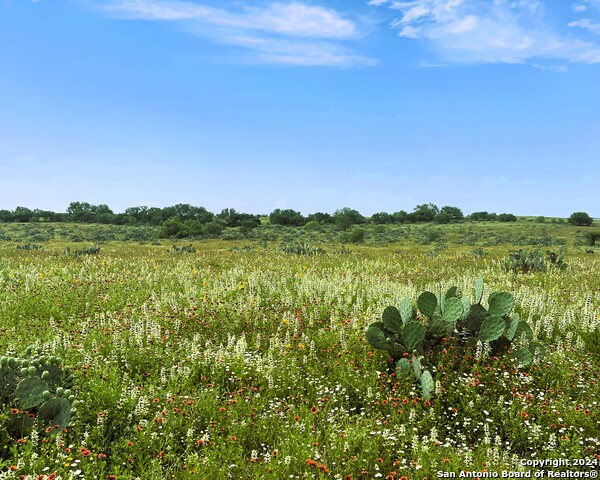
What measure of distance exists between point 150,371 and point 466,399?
451 cm

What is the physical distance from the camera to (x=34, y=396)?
4.61 m

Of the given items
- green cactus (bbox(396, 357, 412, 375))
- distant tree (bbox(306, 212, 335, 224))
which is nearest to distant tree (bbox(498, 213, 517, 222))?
distant tree (bbox(306, 212, 335, 224))

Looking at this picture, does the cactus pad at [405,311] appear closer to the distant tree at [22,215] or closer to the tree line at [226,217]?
the tree line at [226,217]

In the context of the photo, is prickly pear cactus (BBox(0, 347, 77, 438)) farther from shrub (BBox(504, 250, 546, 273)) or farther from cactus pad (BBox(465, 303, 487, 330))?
shrub (BBox(504, 250, 546, 273))

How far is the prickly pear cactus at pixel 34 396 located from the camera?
4.41 m

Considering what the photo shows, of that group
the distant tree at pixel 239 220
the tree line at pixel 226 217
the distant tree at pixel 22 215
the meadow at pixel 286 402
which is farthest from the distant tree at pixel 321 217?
the meadow at pixel 286 402

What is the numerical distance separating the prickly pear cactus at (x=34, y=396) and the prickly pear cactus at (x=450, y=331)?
4.30 metres

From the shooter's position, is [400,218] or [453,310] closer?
[453,310]

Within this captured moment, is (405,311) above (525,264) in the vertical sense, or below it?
below

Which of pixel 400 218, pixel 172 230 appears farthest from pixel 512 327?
pixel 400 218

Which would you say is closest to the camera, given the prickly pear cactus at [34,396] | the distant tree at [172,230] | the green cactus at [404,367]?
the prickly pear cactus at [34,396]

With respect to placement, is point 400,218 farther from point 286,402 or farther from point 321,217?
point 286,402

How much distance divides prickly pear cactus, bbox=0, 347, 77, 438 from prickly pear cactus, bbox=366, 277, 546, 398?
14.1 ft

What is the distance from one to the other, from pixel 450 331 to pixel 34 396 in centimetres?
573
